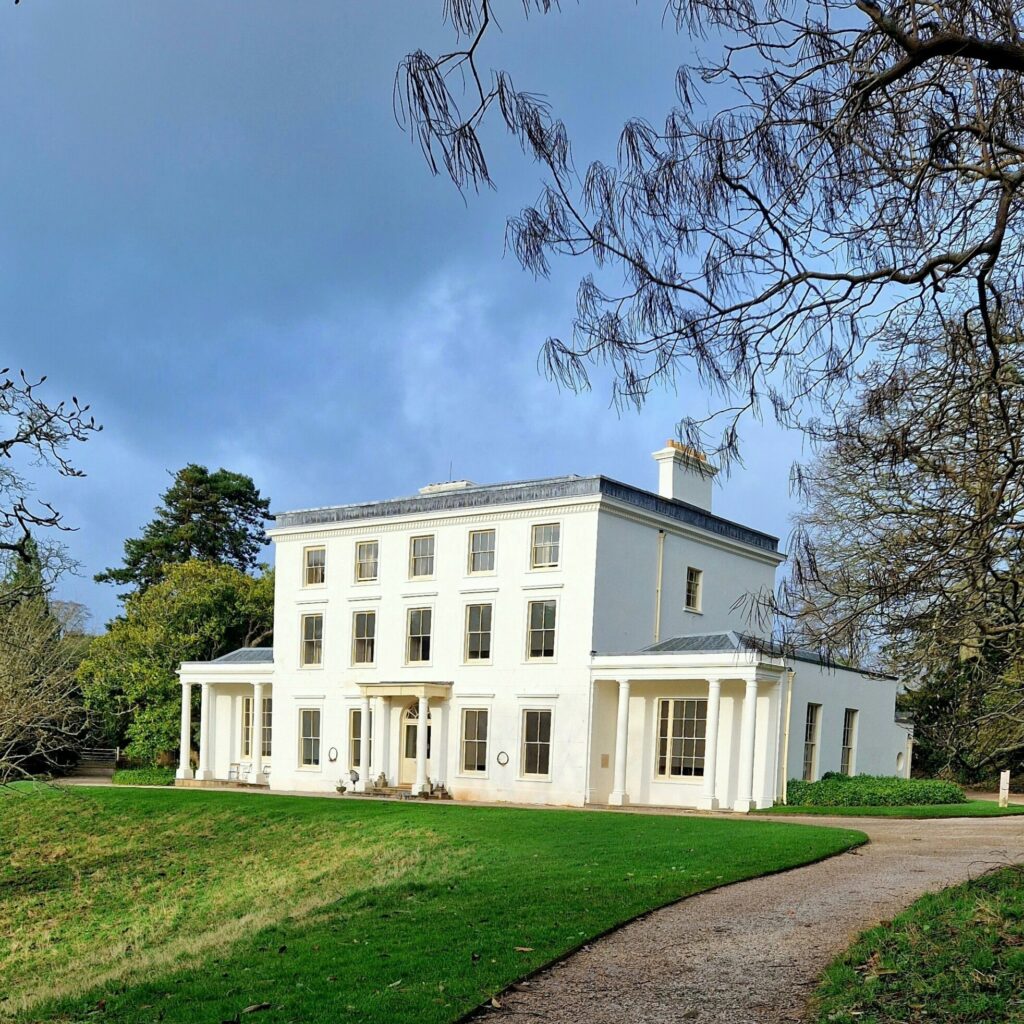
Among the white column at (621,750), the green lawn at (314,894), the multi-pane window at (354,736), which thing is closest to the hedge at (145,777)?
the multi-pane window at (354,736)

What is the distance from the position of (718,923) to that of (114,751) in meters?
43.3

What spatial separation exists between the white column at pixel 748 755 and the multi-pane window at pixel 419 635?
347 inches

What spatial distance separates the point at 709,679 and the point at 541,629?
185 inches

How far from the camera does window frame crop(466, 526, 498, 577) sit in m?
29.2

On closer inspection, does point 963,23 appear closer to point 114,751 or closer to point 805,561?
point 805,561

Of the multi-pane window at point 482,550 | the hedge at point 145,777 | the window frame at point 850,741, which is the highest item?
the multi-pane window at point 482,550

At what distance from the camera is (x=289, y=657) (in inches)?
1299

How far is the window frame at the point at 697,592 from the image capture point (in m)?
30.1

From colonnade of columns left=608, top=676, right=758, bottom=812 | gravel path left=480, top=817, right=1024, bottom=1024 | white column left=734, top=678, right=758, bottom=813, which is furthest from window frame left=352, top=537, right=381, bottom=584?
gravel path left=480, top=817, right=1024, bottom=1024

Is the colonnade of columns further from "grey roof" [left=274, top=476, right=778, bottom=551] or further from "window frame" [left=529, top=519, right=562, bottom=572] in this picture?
"grey roof" [left=274, top=476, right=778, bottom=551]

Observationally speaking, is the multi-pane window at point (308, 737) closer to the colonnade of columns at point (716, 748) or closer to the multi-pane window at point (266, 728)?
the multi-pane window at point (266, 728)

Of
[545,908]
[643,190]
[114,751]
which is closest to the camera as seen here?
[643,190]

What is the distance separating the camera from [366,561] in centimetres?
A: 3180

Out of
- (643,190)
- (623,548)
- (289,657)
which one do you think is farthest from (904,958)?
(289,657)
